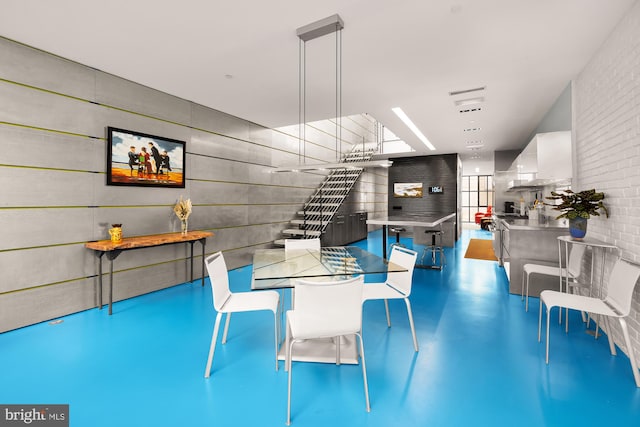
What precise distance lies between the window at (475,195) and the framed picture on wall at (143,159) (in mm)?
14822

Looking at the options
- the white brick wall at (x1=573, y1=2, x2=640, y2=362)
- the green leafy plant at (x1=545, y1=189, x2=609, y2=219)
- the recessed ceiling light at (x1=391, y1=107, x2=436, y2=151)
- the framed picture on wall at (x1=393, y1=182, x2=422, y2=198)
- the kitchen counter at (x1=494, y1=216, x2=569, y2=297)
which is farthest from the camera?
the framed picture on wall at (x1=393, y1=182, x2=422, y2=198)

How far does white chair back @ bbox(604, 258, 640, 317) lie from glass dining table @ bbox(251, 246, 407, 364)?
1.64 metres

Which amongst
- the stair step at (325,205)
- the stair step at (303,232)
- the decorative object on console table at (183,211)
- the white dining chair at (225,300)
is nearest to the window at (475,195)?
the stair step at (325,205)

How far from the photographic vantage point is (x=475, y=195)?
54.1 ft

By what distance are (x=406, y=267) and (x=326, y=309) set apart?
115 centimetres

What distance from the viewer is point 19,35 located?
10.1ft

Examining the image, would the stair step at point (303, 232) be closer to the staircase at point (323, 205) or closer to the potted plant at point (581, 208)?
the staircase at point (323, 205)

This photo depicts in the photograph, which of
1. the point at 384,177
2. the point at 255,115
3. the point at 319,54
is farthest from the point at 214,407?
the point at 384,177

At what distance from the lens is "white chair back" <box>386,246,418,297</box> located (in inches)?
112

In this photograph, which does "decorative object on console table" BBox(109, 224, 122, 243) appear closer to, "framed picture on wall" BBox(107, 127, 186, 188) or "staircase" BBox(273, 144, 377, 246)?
"framed picture on wall" BBox(107, 127, 186, 188)

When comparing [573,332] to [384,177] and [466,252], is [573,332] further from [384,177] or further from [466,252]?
[384,177]

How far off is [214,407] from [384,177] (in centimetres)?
1210

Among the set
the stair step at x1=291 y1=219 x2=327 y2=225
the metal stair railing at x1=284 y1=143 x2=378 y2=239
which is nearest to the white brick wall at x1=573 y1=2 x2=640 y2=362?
the metal stair railing at x1=284 y1=143 x2=378 y2=239

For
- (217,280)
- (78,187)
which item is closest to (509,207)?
(217,280)
